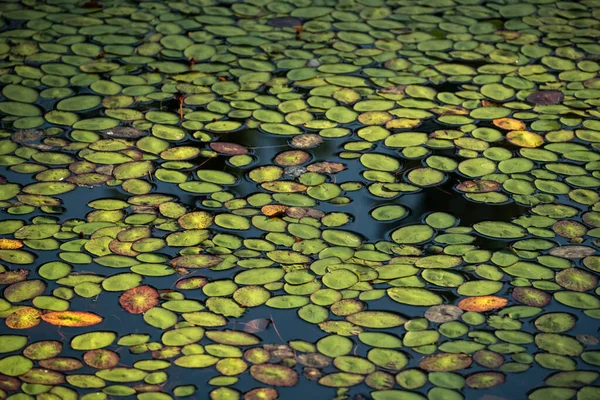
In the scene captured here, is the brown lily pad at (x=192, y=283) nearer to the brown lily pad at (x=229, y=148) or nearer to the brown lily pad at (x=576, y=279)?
the brown lily pad at (x=229, y=148)

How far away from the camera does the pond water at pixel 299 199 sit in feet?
8.44

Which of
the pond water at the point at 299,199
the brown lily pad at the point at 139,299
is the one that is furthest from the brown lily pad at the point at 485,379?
the brown lily pad at the point at 139,299

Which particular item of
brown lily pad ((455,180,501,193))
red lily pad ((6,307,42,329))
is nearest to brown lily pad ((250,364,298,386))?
red lily pad ((6,307,42,329))

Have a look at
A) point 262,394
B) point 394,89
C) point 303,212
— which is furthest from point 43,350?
point 394,89

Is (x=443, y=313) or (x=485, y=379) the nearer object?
(x=485, y=379)

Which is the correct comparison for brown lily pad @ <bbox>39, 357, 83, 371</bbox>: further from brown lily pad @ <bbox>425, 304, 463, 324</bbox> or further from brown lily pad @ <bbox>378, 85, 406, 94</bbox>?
brown lily pad @ <bbox>378, 85, 406, 94</bbox>

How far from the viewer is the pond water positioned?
257cm

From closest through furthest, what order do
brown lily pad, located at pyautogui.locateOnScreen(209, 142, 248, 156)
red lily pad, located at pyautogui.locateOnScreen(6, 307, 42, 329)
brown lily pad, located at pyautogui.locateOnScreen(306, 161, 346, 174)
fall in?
red lily pad, located at pyautogui.locateOnScreen(6, 307, 42, 329) → brown lily pad, located at pyautogui.locateOnScreen(306, 161, 346, 174) → brown lily pad, located at pyautogui.locateOnScreen(209, 142, 248, 156)

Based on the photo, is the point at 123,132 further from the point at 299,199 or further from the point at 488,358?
the point at 488,358

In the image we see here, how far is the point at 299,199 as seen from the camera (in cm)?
332

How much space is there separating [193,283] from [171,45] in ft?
6.42

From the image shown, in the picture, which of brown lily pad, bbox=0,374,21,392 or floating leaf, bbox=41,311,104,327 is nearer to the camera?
brown lily pad, bbox=0,374,21,392

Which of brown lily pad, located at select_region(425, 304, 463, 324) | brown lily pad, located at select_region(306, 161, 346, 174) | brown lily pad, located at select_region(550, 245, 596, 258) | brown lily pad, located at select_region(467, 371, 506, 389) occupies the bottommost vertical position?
brown lily pad, located at select_region(467, 371, 506, 389)

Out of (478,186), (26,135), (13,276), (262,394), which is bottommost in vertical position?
(262,394)
